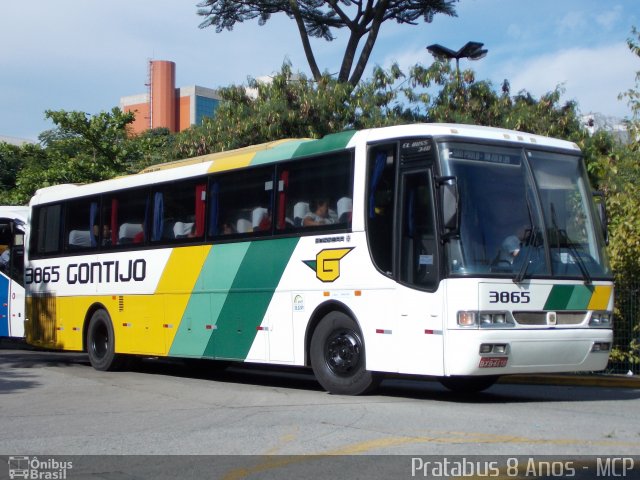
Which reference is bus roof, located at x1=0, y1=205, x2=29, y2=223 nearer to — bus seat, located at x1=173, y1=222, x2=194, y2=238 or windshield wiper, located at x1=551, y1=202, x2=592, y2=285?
bus seat, located at x1=173, y1=222, x2=194, y2=238

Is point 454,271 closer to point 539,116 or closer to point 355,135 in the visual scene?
point 355,135

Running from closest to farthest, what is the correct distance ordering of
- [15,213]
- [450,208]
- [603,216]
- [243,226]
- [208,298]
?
1. [450,208]
2. [603,216]
3. [243,226]
4. [208,298]
5. [15,213]

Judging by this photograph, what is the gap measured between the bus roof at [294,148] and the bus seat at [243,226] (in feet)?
2.84

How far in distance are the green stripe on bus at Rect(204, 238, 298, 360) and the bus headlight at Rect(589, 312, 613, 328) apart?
4079 millimetres

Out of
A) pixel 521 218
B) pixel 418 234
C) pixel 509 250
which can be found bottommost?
pixel 509 250

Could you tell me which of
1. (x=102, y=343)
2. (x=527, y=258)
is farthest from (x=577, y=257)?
(x=102, y=343)

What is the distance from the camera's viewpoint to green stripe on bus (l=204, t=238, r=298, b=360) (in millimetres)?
13094

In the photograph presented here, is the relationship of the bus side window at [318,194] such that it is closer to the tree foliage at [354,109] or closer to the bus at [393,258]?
the bus at [393,258]

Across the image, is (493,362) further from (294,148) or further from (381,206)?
(294,148)

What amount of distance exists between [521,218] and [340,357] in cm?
296

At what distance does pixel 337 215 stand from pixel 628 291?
685 centimetres

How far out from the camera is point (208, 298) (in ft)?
47.5

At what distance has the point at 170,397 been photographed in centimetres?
1220

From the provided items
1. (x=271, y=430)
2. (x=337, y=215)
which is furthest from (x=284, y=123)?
(x=271, y=430)
